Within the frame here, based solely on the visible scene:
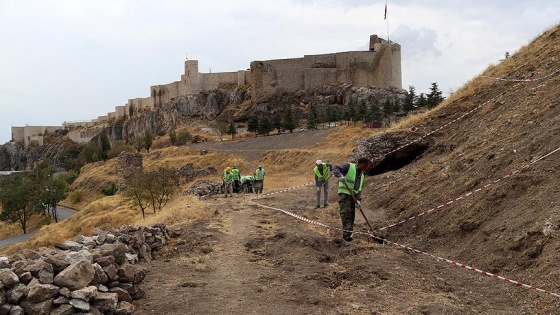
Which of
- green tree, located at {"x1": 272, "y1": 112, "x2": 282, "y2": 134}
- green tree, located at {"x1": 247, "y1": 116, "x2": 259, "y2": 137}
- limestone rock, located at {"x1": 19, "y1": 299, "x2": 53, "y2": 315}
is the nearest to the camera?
limestone rock, located at {"x1": 19, "y1": 299, "x2": 53, "y2": 315}

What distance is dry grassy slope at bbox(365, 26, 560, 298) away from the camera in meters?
7.12

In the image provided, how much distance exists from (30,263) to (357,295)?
4.07 m

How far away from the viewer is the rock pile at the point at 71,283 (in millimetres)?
5816

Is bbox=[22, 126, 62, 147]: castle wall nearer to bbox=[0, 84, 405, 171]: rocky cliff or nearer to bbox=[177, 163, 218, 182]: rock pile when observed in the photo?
bbox=[0, 84, 405, 171]: rocky cliff

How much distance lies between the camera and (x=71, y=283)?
601 centimetres

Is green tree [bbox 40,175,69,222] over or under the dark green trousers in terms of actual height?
under


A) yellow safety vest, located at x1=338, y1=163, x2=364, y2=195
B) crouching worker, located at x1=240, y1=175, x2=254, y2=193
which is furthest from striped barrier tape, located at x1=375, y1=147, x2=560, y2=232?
crouching worker, located at x1=240, y1=175, x2=254, y2=193

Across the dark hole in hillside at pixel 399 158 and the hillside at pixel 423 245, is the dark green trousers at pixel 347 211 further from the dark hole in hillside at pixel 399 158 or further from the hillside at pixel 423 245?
the dark hole in hillside at pixel 399 158

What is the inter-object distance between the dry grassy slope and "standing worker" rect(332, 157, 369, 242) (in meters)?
1.14

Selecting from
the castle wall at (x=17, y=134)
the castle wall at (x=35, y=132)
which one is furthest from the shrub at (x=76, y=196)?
the castle wall at (x=17, y=134)

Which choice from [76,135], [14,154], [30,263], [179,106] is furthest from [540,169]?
[14,154]

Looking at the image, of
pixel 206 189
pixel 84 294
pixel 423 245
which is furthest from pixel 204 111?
pixel 84 294

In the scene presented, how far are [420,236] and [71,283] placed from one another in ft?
20.3

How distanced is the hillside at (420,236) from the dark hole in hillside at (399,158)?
39mm
